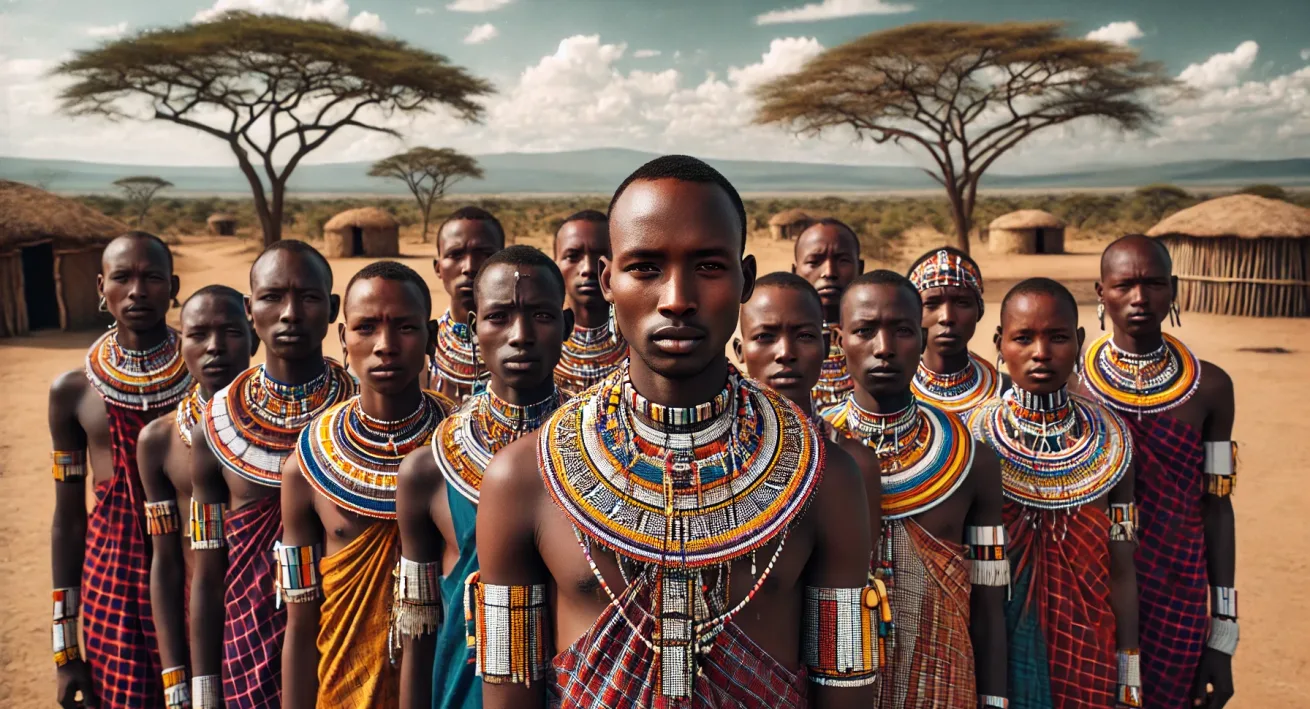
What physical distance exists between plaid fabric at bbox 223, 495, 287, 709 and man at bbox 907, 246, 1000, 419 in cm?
265

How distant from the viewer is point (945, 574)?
2.91 meters

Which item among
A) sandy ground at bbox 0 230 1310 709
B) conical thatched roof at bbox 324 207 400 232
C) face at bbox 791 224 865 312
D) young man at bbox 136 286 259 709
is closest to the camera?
young man at bbox 136 286 259 709

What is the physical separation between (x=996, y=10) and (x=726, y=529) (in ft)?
228

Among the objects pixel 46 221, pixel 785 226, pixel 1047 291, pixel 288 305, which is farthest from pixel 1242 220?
pixel 46 221

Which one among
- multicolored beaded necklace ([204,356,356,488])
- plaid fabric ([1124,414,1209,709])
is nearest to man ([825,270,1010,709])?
plaid fabric ([1124,414,1209,709])

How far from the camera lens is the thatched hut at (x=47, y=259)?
16031 millimetres

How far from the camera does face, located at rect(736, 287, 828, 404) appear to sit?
2990mm

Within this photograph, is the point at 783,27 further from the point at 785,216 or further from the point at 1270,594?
the point at 1270,594

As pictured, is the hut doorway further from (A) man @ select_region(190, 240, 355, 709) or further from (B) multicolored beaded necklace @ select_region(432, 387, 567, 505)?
(B) multicolored beaded necklace @ select_region(432, 387, 567, 505)

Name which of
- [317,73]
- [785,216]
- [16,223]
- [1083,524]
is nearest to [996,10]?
[785,216]

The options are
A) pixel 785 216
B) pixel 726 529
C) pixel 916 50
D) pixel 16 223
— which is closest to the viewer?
pixel 726 529

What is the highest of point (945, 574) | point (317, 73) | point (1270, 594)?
point (317, 73)

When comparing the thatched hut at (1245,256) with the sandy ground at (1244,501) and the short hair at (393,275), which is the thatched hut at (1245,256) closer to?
the sandy ground at (1244,501)

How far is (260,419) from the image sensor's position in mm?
3283
